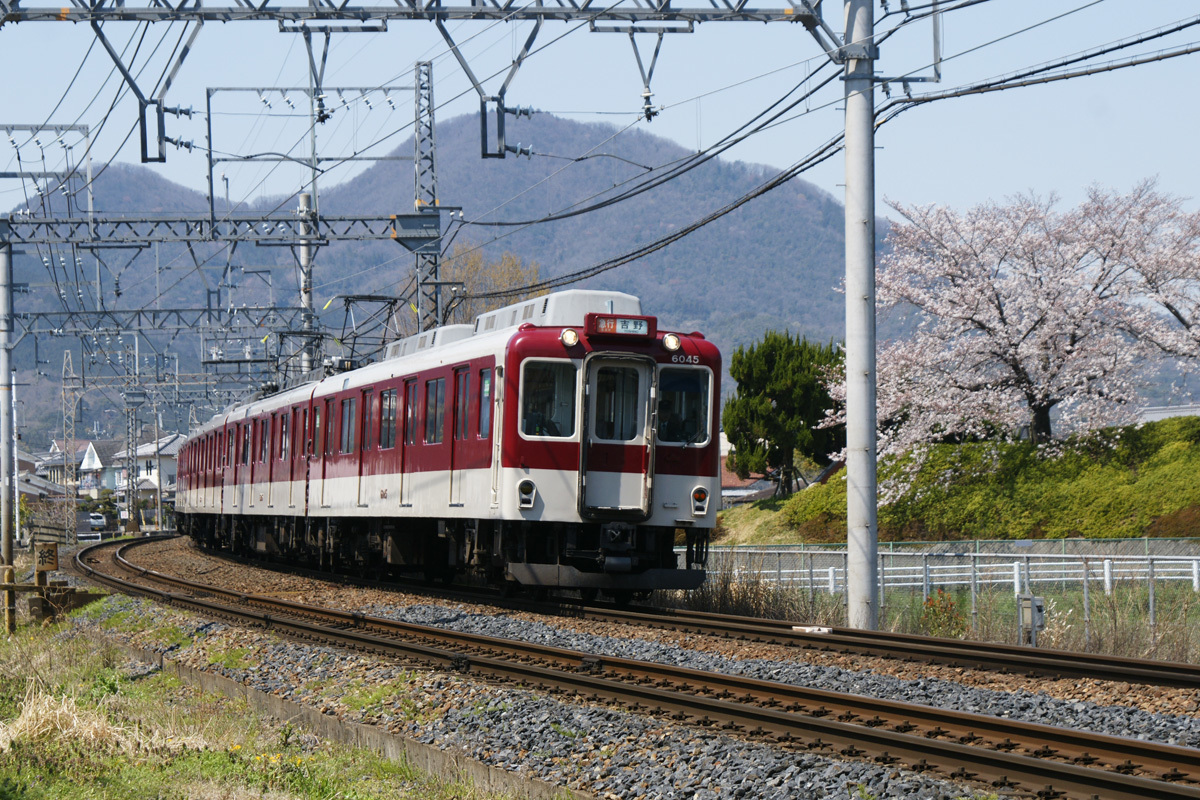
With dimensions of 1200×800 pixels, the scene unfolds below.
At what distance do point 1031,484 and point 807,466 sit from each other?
79.3 ft

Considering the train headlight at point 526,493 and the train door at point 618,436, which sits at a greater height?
the train door at point 618,436

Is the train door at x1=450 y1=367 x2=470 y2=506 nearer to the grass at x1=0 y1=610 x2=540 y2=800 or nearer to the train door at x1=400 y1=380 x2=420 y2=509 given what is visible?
the train door at x1=400 y1=380 x2=420 y2=509

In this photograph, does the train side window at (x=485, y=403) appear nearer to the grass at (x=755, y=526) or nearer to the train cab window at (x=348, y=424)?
the train cab window at (x=348, y=424)

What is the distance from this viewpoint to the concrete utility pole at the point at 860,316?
47.7 feet

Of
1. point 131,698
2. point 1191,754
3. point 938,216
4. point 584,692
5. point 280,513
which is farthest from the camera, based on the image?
point 938,216

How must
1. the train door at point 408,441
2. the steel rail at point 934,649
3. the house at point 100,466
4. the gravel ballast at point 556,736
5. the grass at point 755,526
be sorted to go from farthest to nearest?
the house at point 100,466 < the grass at point 755,526 < the train door at point 408,441 < the steel rail at point 934,649 < the gravel ballast at point 556,736

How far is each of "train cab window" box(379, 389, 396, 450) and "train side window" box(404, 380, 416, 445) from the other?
1.82ft

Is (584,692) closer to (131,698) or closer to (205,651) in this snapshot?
(131,698)

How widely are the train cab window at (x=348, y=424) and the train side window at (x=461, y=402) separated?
15.6 ft

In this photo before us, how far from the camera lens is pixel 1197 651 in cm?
1234

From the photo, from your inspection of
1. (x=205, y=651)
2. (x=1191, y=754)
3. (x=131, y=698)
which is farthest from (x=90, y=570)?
(x=1191, y=754)

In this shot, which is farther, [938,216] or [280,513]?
[938,216]

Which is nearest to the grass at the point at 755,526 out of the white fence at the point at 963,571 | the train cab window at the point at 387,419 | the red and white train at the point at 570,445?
the white fence at the point at 963,571

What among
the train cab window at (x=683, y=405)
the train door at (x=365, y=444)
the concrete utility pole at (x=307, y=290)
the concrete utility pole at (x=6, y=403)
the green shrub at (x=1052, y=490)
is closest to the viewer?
the train cab window at (x=683, y=405)
